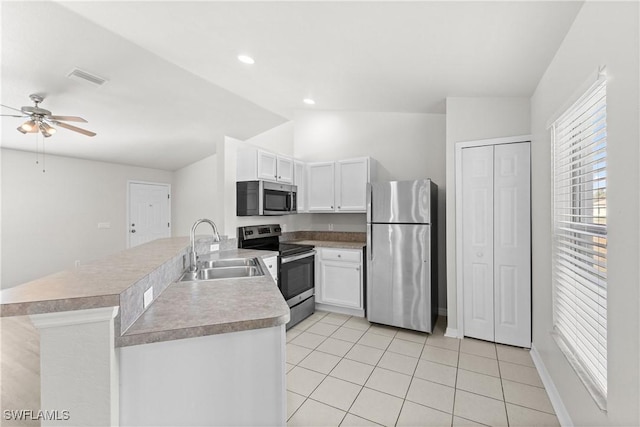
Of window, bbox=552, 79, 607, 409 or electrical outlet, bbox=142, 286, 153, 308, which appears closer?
electrical outlet, bbox=142, 286, 153, 308

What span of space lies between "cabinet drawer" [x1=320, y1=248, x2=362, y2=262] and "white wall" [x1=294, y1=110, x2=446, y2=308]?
0.68m

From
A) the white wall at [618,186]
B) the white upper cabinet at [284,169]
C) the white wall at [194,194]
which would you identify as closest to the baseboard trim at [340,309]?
the white upper cabinet at [284,169]

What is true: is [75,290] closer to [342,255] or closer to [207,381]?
[207,381]

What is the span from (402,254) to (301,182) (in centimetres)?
181

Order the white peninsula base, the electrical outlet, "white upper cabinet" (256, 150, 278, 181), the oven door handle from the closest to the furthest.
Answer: the white peninsula base < the electrical outlet < the oven door handle < "white upper cabinet" (256, 150, 278, 181)

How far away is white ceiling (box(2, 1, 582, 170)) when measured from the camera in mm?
1772

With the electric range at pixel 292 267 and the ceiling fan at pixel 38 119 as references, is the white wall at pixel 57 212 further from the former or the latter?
the electric range at pixel 292 267

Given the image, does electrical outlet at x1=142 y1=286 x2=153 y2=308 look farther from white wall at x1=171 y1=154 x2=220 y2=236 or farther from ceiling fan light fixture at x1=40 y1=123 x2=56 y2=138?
white wall at x1=171 y1=154 x2=220 y2=236

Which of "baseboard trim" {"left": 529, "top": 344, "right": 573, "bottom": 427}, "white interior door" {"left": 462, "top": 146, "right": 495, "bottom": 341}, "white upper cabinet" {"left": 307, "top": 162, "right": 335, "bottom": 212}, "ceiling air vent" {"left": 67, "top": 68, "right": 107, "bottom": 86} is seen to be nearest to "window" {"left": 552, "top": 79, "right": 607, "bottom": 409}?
"baseboard trim" {"left": 529, "top": 344, "right": 573, "bottom": 427}

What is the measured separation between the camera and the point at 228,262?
7.88 ft

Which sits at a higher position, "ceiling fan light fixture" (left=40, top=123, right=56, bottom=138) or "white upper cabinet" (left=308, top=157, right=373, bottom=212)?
"ceiling fan light fixture" (left=40, top=123, right=56, bottom=138)

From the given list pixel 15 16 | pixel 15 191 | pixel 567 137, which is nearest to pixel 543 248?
pixel 567 137

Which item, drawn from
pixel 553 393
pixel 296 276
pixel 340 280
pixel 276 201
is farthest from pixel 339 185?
pixel 553 393

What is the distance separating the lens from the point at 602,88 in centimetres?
135
